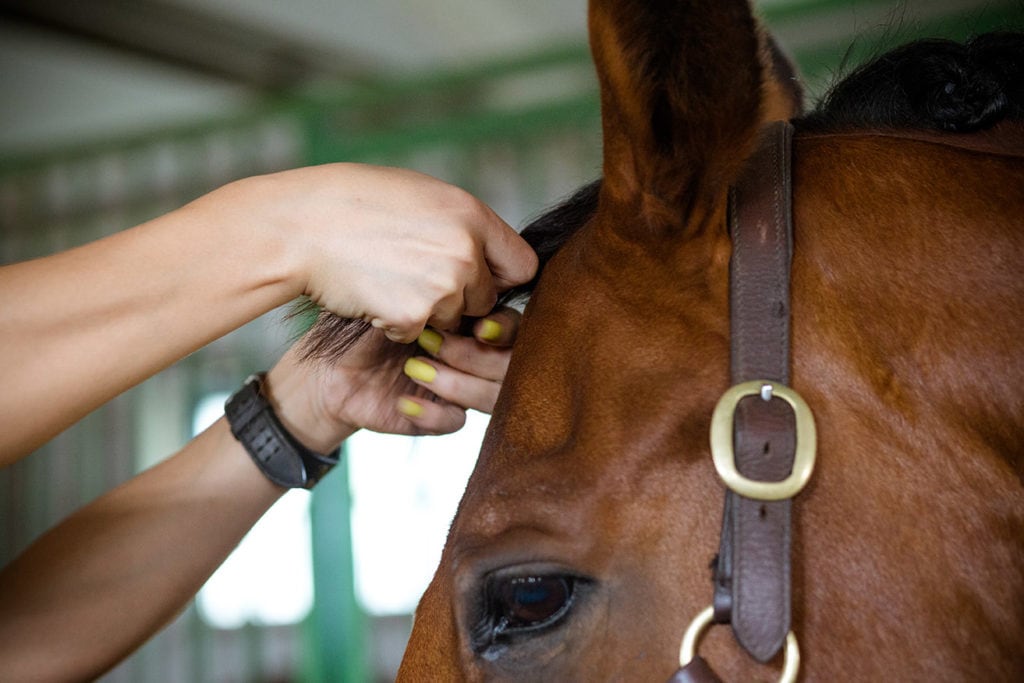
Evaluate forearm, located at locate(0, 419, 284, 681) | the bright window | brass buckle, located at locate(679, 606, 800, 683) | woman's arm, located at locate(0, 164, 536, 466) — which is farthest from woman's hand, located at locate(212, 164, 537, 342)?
the bright window

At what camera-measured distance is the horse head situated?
685 mm

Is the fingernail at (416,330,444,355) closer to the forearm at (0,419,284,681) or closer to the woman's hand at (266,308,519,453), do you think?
the woman's hand at (266,308,519,453)

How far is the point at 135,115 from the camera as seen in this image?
524cm

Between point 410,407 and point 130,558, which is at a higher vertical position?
point 410,407

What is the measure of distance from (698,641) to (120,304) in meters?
0.56

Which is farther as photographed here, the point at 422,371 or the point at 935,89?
the point at 422,371

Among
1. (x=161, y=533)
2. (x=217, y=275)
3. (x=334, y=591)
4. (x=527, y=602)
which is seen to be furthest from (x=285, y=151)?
(x=527, y=602)

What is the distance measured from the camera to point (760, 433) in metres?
0.69

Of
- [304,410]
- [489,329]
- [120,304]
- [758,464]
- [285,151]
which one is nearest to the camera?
[758,464]

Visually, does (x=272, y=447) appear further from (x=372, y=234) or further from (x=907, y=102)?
(x=907, y=102)

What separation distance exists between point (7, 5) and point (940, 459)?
425cm

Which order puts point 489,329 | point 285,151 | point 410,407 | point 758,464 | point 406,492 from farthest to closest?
point 285,151 → point 406,492 → point 410,407 → point 489,329 → point 758,464

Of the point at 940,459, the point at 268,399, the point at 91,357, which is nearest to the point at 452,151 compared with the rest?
the point at 268,399

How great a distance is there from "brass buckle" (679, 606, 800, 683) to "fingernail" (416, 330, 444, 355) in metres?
0.44
